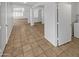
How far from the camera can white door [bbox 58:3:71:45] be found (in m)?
4.64

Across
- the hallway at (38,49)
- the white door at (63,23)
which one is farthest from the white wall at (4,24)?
the white door at (63,23)

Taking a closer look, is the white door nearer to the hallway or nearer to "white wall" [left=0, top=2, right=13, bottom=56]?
the hallway

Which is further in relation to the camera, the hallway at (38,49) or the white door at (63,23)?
the white door at (63,23)

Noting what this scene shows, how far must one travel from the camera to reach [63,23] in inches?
190

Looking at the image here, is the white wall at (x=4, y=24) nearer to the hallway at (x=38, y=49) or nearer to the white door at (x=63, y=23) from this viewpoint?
the hallway at (x=38, y=49)

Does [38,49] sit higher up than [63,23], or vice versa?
[63,23]

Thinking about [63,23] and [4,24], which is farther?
[63,23]

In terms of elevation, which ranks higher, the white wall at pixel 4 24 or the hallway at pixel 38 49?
the white wall at pixel 4 24

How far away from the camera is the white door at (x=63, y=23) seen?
183 inches

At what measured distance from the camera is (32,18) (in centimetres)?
1125

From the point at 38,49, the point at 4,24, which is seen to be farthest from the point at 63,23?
the point at 4,24

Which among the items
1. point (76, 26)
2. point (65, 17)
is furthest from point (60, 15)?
point (76, 26)

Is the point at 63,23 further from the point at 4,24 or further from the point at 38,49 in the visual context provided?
the point at 4,24

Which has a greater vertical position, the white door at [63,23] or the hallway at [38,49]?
the white door at [63,23]
